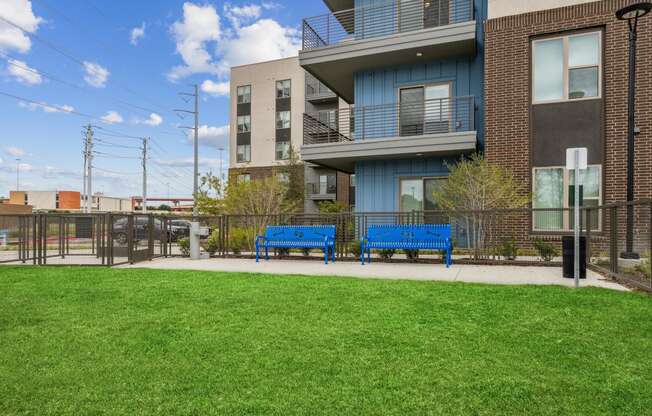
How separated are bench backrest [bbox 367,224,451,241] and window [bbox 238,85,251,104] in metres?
33.5

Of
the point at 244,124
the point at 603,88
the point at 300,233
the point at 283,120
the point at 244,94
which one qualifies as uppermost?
the point at 244,94

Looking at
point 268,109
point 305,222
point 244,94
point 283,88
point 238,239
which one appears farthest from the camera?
point 244,94

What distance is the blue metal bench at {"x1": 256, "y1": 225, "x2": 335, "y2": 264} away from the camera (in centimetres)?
1255

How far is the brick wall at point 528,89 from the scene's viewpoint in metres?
13.0

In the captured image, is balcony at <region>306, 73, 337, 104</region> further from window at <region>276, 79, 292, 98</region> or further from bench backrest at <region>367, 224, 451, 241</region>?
bench backrest at <region>367, 224, 451, 241</region>

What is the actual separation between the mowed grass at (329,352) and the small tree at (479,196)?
4808mm

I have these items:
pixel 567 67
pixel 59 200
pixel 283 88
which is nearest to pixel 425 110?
pixel 567 67

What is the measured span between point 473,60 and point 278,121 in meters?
26.9

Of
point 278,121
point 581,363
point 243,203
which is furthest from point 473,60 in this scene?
point 278,121

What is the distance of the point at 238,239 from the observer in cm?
1466

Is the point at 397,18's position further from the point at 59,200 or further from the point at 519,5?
the point at 59,200

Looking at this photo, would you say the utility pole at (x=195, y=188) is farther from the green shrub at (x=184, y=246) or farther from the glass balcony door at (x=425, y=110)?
the glass balcony door at (x=425, y=110)

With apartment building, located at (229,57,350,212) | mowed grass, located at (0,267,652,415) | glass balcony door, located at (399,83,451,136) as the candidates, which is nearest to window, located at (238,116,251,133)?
apartment building, located at (229,57,350,212)

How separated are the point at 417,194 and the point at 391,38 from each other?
18.9ft
